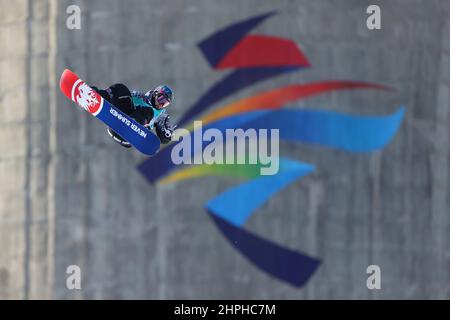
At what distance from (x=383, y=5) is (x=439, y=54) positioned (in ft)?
7.56

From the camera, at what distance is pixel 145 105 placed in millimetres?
32500

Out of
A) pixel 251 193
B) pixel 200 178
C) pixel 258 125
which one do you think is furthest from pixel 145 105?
pixel 251 193

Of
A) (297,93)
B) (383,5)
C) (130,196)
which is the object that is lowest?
(130,196)

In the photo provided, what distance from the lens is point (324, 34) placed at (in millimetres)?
39781

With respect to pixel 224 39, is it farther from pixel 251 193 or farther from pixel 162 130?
pixel 162 130

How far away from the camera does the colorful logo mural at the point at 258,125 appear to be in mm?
39438

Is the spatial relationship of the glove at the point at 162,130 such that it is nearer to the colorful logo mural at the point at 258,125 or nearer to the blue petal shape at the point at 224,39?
the colorful logo mural at the point at 258,125

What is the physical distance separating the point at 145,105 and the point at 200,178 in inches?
287

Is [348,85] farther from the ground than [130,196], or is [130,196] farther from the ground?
[348,85]

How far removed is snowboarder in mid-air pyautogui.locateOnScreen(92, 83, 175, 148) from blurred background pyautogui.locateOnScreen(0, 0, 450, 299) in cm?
640

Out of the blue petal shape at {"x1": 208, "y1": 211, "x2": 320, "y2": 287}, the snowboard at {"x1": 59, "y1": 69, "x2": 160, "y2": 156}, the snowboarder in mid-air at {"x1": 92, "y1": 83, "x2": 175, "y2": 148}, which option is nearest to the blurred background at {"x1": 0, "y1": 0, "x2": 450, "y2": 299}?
the blue petal shape at {"x1": 208, "y1": 211, "x2": 320, "y2": 287}

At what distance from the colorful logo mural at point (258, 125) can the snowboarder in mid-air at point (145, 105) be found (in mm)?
6576

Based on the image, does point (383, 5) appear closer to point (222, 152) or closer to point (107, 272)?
point (222, 152)
